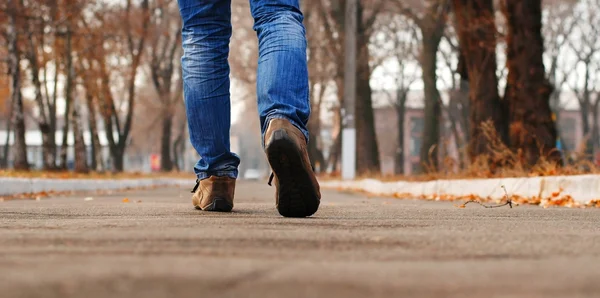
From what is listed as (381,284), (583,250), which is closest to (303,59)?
(583,250)

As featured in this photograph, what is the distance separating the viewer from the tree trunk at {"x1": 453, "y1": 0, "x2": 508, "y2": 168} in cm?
1747

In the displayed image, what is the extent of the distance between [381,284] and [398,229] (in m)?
1.72

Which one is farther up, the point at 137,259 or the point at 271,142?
the point at 271,142

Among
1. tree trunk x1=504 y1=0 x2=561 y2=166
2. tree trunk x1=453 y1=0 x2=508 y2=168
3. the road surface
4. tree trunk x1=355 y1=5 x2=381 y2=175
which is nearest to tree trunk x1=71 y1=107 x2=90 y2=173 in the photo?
tree trunk x1=355 y1=5 x2=381 y2=175

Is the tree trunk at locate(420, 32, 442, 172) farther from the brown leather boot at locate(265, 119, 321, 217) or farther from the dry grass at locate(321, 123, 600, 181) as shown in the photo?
the brown leather boot at locate(265, 119, 321, 217)

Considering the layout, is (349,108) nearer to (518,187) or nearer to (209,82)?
(518,187)

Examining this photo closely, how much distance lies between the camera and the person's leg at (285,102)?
3971 mm

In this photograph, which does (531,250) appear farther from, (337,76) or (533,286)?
(337,76)

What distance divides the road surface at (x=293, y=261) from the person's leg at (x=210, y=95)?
4.49 feet

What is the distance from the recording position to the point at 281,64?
437 cm

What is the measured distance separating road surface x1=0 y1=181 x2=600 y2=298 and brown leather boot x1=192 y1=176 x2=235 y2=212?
1.29 m

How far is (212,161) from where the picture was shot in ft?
16.5

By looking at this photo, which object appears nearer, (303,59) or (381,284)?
(381,284)

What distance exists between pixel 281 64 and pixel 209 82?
676 millimetres
